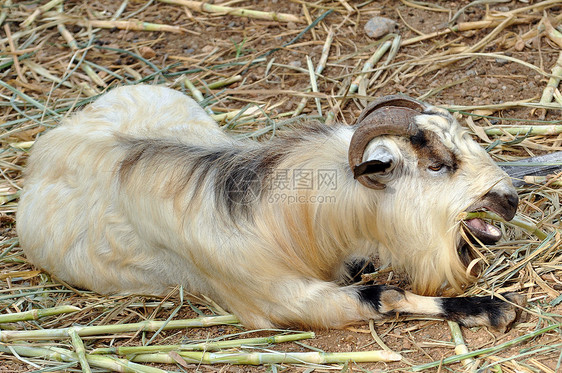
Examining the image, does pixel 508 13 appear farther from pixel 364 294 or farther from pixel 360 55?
pixel 364 294

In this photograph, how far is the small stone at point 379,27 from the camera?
285 inches

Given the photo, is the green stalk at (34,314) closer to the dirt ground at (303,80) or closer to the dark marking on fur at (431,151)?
the dirt ground at (303,80)

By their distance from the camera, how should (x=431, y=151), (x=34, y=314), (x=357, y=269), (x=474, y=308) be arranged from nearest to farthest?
(x=431, y=151) → (x=474, y=308) → (x=34, y=314) → (x=357, y=269)

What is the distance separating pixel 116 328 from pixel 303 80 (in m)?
3.29

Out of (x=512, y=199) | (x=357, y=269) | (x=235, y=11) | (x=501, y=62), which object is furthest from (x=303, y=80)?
(x=512, y=199)

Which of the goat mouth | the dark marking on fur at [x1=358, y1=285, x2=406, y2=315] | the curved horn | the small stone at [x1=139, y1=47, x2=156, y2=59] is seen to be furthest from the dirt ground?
the curved horn

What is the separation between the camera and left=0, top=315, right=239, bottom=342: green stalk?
4.65 metres

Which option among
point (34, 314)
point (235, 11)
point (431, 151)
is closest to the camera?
point (431, 151)

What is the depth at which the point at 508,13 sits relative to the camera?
277 inches

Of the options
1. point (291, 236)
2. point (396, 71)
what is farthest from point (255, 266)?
point (396, 71)

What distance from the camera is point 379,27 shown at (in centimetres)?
726

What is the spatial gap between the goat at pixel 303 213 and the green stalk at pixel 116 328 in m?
0.14

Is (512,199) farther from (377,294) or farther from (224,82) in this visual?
(224,82)

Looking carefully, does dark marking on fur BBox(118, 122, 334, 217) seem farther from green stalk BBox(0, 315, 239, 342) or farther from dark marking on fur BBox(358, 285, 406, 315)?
dark marking on fur BBox(358, 285, 406, 315)
